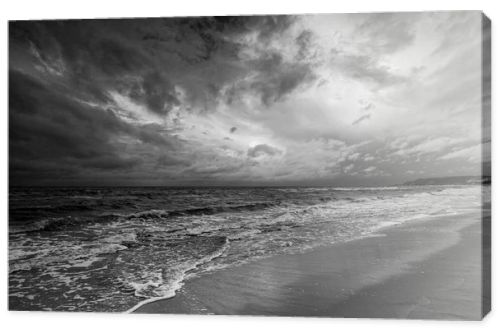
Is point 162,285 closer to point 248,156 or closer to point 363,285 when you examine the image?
point 248,156

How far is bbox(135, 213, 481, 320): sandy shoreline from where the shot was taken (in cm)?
363

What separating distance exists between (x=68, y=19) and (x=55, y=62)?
43cm

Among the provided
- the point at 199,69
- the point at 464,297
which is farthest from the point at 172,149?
the point at 464,297

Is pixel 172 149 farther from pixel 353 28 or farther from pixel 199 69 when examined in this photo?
pixel 353 28

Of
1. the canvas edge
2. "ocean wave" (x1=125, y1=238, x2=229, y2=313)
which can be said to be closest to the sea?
"ocean wave" (x1=125, y1=238, x2=229, y2=313)

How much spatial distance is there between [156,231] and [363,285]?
6.60 feet

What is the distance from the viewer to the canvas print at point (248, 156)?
3.73 metres

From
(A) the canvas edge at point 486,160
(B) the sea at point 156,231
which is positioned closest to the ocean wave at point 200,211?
(B) the sea at point 156,231

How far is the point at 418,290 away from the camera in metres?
3.70

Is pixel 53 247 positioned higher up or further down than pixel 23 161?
further down

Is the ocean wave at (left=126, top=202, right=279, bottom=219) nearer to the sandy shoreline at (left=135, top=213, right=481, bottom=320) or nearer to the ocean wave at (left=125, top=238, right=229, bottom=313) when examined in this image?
the ocean wave at (left=125, top=238, right=229, bottom=313)

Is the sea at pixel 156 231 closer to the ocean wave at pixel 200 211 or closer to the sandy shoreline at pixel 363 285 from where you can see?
the ocean wave at pixel 200 211

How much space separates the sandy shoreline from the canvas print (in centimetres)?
1

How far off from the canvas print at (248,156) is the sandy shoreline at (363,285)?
0.05 feet
